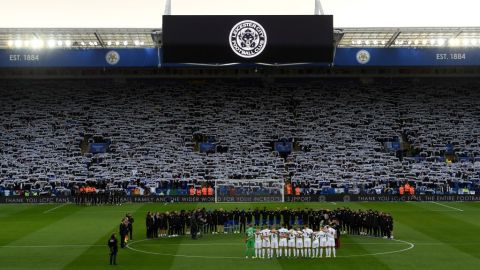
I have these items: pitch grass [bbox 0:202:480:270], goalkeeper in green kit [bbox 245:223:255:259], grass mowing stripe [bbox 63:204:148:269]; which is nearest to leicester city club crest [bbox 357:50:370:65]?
pitch grass [bbox 0:202:480:270]

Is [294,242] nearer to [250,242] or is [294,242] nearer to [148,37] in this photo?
[250,242]

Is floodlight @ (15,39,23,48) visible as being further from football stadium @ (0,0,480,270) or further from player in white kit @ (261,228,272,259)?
player in white kit @ (261,228,272,259)

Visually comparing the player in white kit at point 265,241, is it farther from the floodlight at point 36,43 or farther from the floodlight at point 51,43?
the floodlight at point 36,43

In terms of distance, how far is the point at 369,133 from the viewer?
2606 inches

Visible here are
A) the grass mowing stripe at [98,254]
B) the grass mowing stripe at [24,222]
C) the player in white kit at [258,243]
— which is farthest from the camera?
the grass mowing stripe at [24,222]

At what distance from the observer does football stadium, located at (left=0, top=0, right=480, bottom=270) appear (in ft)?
172

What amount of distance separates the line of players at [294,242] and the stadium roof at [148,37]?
3168 cm

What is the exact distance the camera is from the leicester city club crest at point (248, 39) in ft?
190

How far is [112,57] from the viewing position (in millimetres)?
62406

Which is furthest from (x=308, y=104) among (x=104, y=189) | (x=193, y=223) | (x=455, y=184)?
(x=193, y=223)

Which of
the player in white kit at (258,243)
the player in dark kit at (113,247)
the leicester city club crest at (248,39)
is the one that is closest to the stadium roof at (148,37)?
the leicester city club crest at (248,39)

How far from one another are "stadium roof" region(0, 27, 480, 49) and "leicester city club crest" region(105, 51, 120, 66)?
1.06 metres

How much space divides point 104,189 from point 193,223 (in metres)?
21.9

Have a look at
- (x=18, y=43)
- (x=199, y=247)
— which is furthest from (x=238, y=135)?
(x=199, y=247)
